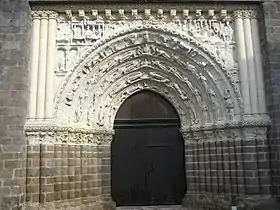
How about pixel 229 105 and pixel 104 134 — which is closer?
pixel 229 105

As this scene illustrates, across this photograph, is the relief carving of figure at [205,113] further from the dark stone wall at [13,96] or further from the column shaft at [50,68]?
the dark stone wall at [13,96]

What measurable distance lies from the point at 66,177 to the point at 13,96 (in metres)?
2.10

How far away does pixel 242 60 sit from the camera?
313 inches

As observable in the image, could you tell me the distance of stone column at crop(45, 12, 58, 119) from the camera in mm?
7531

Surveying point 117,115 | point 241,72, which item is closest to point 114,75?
point 117,115

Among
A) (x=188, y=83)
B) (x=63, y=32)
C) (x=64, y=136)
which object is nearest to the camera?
(x=64, y=136)

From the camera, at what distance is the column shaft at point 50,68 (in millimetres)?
7527

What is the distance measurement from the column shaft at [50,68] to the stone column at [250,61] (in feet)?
14.9

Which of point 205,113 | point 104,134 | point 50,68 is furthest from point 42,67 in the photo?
point 205,113

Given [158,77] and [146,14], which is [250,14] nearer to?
[146,14]

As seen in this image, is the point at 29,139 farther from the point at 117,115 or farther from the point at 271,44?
the point at 271,44

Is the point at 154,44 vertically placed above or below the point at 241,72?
above

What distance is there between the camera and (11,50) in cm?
745

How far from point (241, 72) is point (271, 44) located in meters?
0.92
